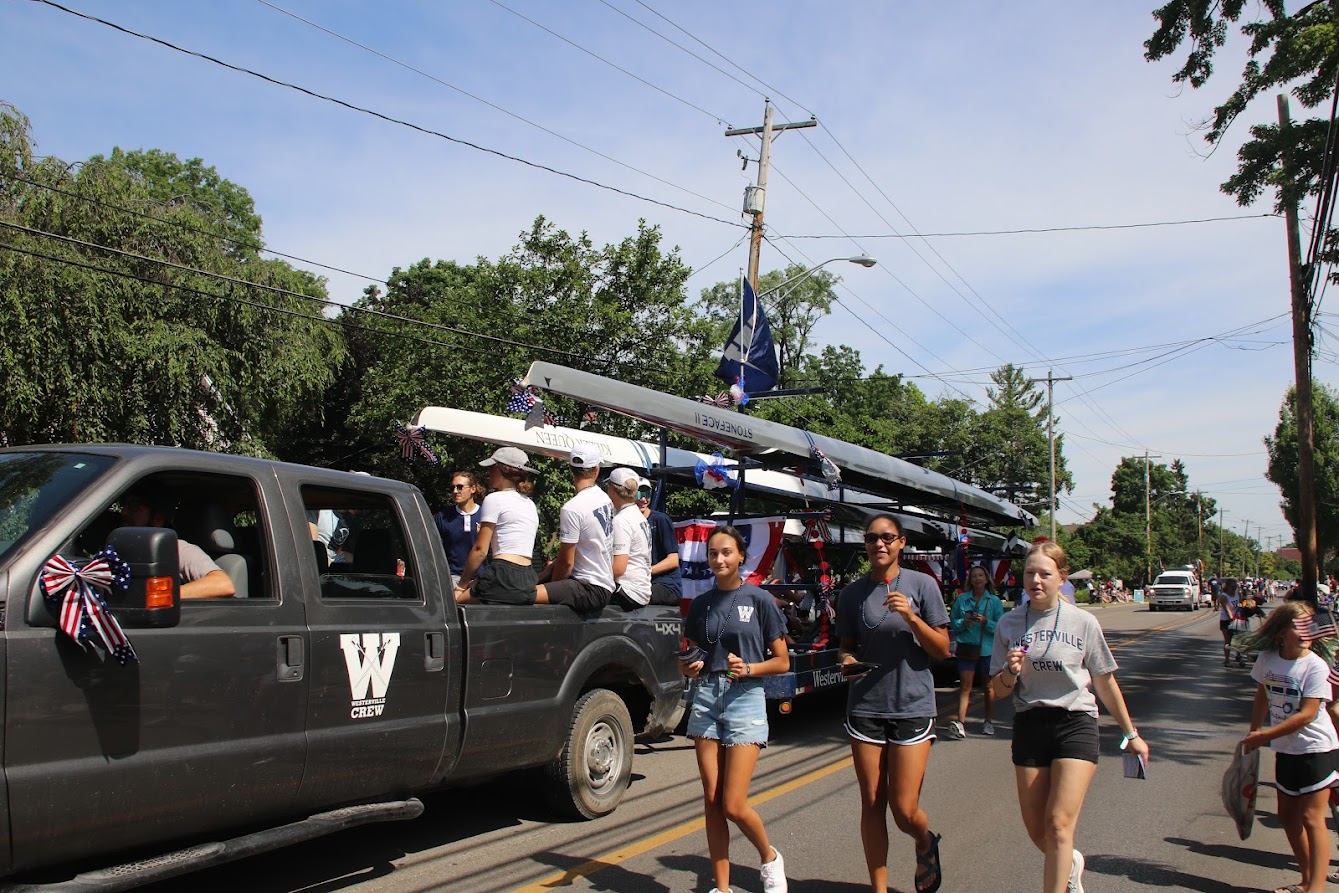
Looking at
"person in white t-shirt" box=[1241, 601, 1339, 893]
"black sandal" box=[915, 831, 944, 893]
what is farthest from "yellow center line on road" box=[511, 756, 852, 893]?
"person in white t-shirt" box=[1241, 601, 1339, 893]

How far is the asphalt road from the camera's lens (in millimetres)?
5234

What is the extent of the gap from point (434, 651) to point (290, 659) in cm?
83

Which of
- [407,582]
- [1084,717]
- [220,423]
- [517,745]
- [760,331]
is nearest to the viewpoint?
[1084,717]

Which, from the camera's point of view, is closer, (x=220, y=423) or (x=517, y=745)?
(x=517, y=745)

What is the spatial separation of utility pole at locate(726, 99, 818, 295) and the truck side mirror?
14.4 meters

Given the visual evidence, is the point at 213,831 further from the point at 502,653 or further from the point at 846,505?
the point at 846,505

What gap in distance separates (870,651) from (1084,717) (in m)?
0.95

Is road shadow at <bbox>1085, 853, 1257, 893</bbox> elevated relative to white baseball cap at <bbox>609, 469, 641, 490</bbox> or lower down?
lower down

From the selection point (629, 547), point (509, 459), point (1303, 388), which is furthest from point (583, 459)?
point (1303, 388)

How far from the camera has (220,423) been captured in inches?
787

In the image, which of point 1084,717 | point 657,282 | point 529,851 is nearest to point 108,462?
point 529,851

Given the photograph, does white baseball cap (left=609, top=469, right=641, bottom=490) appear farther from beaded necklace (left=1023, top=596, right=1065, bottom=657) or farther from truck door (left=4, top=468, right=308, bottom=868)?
beaded necklace (left=1023, top=596, right=1065, bottom=657)

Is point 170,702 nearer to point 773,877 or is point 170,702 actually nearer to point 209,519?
point 209,519

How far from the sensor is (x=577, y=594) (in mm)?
6082
